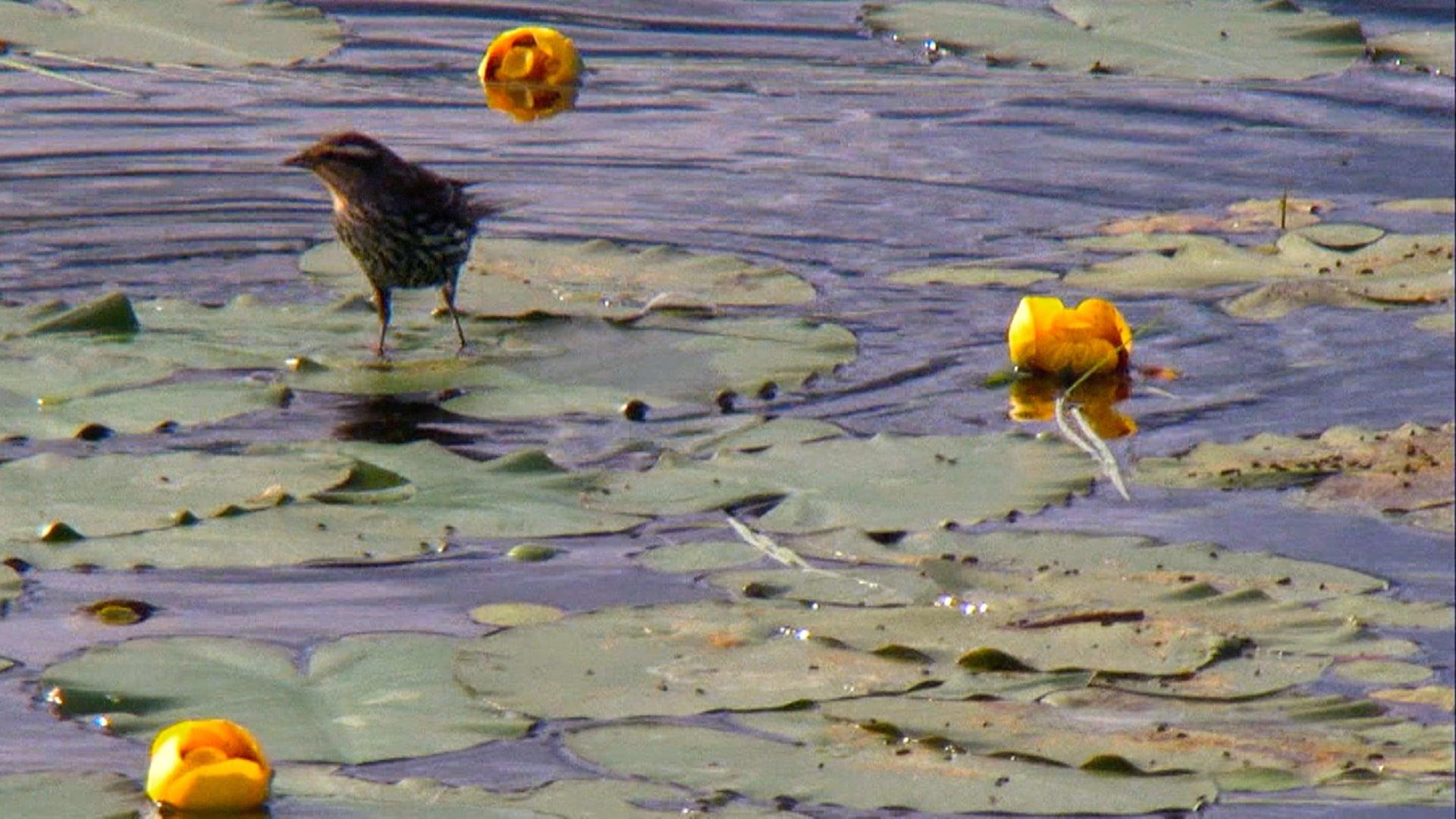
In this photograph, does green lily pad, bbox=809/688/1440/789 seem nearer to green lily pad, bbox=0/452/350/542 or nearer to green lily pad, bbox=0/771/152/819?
green lily pad, bbox=0/771/152/819

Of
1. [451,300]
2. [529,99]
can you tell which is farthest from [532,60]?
[451,300]

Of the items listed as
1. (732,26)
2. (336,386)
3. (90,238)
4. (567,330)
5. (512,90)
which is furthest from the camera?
(732,26)

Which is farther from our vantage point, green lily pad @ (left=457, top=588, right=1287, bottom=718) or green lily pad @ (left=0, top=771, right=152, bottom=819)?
green lily pad @ (left=457, top=588, right=1287, bottom=718)

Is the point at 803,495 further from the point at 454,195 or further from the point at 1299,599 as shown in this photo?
the point at 454,195

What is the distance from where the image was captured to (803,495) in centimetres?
447

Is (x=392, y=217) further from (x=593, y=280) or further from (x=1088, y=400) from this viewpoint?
(x=1088, y=400)

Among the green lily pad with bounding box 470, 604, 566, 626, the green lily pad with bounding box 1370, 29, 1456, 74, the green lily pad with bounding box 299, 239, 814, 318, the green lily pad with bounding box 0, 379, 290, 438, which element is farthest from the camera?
the green lily pad with bounding box 1370, 29, 1456, 74

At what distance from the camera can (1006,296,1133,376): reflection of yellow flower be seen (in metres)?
5.46

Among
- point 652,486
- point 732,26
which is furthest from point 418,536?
point 732,26

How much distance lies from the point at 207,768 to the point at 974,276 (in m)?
3.54

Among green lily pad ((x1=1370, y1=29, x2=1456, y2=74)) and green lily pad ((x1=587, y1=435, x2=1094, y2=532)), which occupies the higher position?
green lily pad ((x1=1370, y1=29, x2=1456, y2=74))

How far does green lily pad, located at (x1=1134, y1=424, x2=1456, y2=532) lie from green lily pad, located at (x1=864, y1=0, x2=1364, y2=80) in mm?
3657

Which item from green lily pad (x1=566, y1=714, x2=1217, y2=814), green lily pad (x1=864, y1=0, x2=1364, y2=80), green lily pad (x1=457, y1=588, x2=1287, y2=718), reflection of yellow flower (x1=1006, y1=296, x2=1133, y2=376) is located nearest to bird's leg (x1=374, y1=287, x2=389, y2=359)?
reflection of yellow flower (x1=1006, y1=296, x2=1133, y2=376)

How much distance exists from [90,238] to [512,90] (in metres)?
2.43
